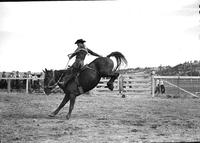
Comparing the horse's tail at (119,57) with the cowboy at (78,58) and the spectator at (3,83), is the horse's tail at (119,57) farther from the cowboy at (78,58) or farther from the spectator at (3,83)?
the spectator at (3,83)

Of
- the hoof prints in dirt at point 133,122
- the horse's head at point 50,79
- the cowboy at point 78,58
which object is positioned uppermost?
the cowboy at point 78,58

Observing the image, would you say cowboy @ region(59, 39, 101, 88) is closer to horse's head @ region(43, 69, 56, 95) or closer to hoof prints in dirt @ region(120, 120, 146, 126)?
horse's head @ region(43, 69, 56, 95)

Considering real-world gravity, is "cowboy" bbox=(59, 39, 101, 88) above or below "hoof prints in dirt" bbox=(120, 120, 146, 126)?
above

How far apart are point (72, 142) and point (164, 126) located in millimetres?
2385

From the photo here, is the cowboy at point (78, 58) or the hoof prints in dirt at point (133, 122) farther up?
the cowboy at point (78, 58)

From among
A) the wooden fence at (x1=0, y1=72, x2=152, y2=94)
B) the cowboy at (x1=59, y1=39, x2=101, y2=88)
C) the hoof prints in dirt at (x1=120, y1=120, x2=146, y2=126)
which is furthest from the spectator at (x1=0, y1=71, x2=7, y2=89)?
the hoof prints in dirt at (x1=120, y1=120, x2=146, y2=126)

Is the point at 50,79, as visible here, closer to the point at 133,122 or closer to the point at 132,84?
the point at 133,122

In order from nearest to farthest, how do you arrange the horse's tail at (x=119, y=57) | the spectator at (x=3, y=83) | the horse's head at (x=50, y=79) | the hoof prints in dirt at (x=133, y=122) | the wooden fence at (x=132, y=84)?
the hoof prints in dirt at (x=133, y=122), the horse's head at (x=50, y=79), the horse's tail at (x=119, y=57), the wooden fence at (x=132, y=84), the spectator at (x=3, y=83)

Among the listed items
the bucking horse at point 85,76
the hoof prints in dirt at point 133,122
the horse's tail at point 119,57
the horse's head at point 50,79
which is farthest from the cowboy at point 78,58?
the hoof prints in dirt at point 133,122

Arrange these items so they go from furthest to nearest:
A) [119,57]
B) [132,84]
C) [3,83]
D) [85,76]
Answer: [3,83], [132,84], [119,57], [85,76]

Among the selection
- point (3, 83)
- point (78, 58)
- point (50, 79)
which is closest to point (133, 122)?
point (78, 58)

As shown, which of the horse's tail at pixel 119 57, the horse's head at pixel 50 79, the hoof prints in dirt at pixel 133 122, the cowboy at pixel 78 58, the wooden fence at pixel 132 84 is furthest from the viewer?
the wooden fence at pixel 132 84

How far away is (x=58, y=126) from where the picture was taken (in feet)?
22.3

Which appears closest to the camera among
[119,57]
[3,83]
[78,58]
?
[78,58]
